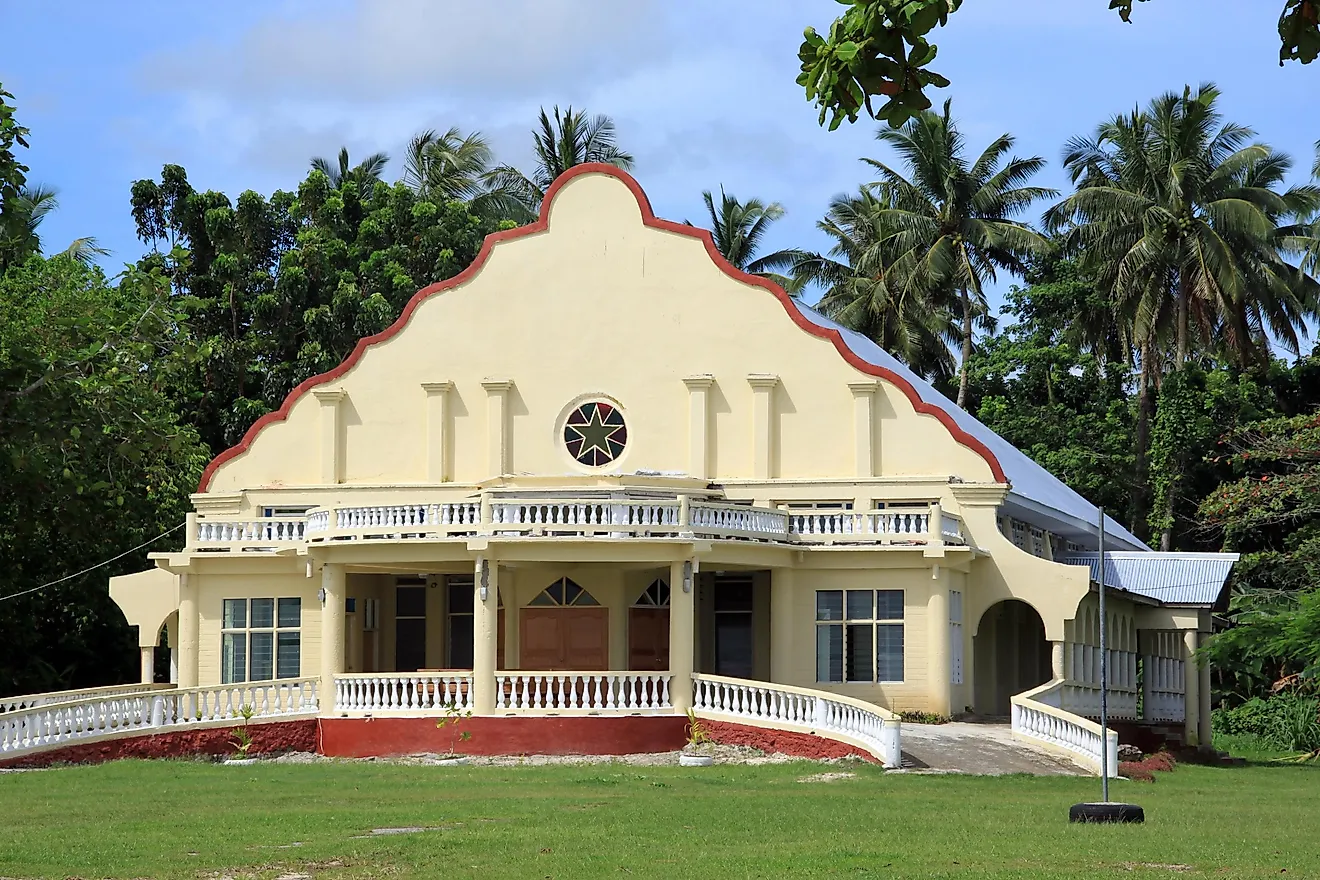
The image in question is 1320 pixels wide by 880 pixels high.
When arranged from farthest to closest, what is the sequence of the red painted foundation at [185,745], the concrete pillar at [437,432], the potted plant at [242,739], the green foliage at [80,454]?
1. the concrete pillar at [437,432]
2. the potted plant at [242,739]
3. the red painted foundation at [185,745]
4. the green foliage at [80,454]

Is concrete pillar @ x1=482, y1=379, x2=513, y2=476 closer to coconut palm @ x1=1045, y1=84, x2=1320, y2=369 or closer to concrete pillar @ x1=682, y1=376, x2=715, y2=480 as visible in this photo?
concrete pillar @ x1=682, y1=376, x2=715, y2=480

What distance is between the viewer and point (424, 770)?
27.7m

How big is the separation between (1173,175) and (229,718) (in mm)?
30344

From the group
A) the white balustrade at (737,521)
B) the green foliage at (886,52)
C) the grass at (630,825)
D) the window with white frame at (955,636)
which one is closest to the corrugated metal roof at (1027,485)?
the window with white frame at (955,636)

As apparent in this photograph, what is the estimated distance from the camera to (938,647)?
3325 centimetres

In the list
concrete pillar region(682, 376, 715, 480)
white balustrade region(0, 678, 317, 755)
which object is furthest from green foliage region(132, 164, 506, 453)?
white balustrade region(0, 678, 317, 755)

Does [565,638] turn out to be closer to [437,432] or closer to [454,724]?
[454,724]

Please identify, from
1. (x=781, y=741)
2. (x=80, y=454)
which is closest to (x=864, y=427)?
(x=781, y=741)

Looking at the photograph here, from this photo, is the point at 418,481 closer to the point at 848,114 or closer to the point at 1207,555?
the point at 1207,555

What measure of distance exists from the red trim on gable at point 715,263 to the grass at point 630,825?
9.18m

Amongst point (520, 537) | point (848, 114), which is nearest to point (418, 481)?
point (520, 537)

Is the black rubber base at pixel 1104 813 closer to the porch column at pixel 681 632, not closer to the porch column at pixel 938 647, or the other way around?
the porch column at pixel 681 632

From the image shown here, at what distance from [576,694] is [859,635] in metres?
5.62

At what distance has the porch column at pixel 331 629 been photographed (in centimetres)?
3188
